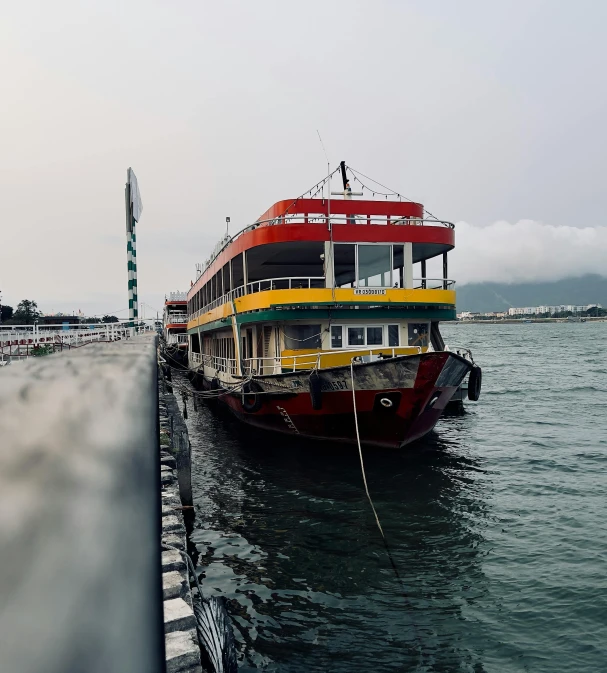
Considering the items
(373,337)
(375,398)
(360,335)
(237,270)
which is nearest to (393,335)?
(373,337)

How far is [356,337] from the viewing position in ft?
57.7

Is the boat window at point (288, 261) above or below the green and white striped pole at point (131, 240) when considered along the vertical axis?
below

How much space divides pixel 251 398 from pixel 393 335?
5029 millimetres

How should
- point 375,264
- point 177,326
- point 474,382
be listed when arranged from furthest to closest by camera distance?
point 177,326 < point 375,264 < point 474,382

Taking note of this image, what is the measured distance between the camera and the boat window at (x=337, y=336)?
17.4 meters

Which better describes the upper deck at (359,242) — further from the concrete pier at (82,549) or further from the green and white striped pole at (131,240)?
the green and white striped pole at (131,240)

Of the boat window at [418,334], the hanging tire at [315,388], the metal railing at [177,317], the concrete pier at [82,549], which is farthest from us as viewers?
the metal railing at [177,317]

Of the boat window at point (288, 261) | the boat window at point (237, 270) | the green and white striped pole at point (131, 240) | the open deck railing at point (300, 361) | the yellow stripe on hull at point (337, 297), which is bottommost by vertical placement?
the open deck railing at point (300, 361)

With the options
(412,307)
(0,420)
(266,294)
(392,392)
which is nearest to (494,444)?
(412,307)

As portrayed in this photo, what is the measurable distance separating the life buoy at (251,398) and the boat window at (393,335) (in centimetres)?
439

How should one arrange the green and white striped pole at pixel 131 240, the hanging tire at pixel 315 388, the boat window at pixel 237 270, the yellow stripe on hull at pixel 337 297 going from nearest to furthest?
the hanging tire at pixel 315 388, the yellow stripe on hull at pixel 337 297, the boat window at pixel 237 270, the green and white striped pole at pixel 131 240

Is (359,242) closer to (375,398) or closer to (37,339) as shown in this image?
(375,398)

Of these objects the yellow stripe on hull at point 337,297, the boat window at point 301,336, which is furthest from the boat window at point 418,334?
the boat window at point 301,336

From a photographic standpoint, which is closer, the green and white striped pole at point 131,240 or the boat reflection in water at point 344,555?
the boat reflection in water at point 344,555
